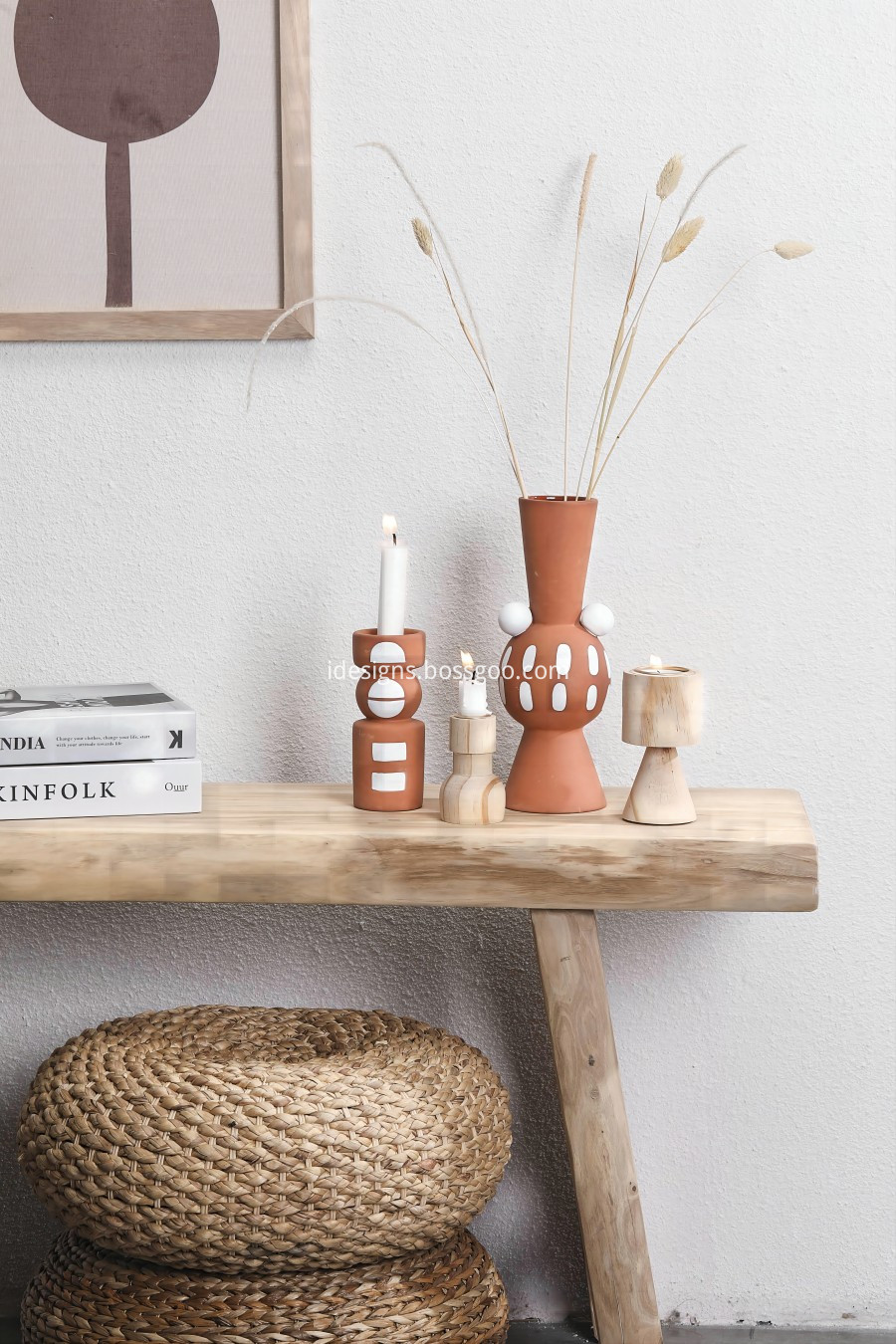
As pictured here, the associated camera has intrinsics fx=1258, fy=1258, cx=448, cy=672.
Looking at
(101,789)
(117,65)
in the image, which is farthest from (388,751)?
(117,65)

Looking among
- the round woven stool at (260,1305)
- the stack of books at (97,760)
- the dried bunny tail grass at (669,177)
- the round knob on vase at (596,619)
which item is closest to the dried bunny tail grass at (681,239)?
the dried bunny tail grass at (669,177)

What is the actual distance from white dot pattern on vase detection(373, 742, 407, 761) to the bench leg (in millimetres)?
175

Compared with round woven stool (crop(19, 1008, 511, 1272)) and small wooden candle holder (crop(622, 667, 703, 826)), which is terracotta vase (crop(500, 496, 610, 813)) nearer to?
small wooden candle holder (crop(622, 667, 703, 826))

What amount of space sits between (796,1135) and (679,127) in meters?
0.96

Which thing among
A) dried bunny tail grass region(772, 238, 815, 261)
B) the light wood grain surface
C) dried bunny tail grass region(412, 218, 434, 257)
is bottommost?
the light wood grain surface

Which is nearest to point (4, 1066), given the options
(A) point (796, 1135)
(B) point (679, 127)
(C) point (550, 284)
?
(A) point (796, 1135)

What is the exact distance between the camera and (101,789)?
1046mm

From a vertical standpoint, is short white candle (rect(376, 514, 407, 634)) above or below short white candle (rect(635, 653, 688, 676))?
above

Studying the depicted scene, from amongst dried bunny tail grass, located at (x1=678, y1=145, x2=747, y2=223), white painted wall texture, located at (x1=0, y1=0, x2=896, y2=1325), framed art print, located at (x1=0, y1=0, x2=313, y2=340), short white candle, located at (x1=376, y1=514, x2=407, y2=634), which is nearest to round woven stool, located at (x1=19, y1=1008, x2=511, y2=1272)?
white painted wall texture, located at (x1=0, y1=0, x2=896, y2=1325)

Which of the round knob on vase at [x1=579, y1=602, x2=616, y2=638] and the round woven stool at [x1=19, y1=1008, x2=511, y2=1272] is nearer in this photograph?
the round woven stool at [x1=19, y1=1008, x2=511, y2=1272]

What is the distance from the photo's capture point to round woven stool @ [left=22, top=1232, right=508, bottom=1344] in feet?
3.17

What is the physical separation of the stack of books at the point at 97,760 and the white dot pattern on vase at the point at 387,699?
0.15 meters

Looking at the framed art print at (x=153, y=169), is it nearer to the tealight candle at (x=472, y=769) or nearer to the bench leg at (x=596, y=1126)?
the tealight candle at (x=472, y=769)

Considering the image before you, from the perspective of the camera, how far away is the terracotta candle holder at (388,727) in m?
1.07
